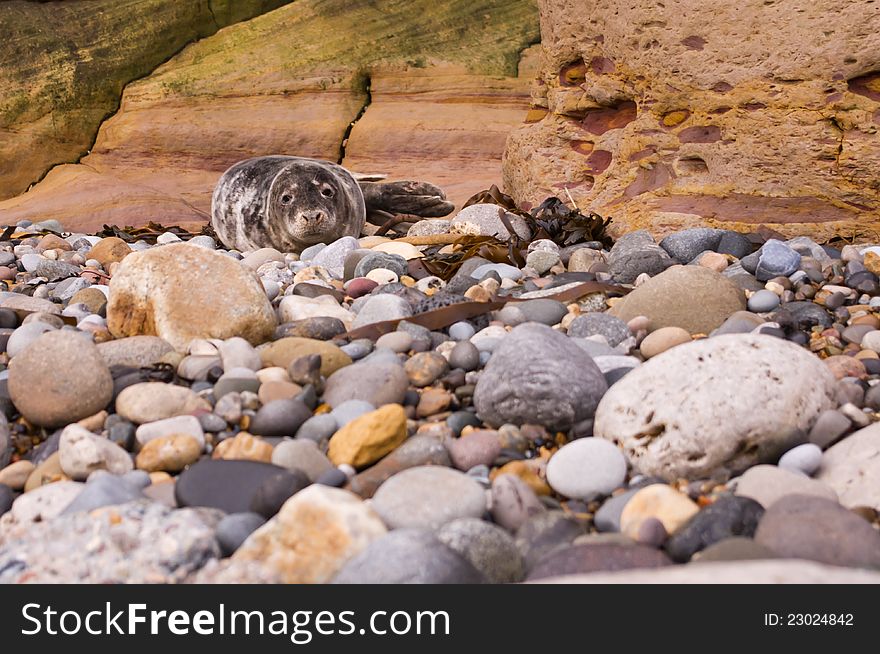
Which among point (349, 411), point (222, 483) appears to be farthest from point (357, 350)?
point (222, 483)

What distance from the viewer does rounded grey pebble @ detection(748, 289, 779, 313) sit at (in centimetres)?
358

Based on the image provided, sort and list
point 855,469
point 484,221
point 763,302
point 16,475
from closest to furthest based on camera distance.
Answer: point 855,469 < point 16,475 < point 763,302 < point 484,221

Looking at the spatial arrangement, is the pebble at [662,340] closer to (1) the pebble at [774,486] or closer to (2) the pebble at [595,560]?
(1) the pebble at [774,486]

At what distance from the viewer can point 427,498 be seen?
2113 millimetres

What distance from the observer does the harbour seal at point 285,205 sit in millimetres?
5281

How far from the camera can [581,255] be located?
443 centimetres

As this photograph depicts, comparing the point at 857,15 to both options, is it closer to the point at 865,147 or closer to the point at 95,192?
the point at 865,147

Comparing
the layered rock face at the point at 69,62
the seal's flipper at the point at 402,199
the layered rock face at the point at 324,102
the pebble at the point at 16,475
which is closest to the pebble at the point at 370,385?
the pebble at the point at 16,475

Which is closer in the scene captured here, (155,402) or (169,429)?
(169,429)

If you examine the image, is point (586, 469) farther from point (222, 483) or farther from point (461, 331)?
point (461, 331)

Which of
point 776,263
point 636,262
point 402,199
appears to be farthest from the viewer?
point 402,199

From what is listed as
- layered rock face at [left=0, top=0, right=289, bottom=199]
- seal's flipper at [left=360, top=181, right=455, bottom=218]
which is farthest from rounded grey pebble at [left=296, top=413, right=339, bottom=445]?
layered rock face at [left=0, top=0, right=289, bottom=199]

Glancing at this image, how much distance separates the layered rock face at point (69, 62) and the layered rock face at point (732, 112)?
5.25 m

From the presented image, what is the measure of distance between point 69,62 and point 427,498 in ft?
26.3
